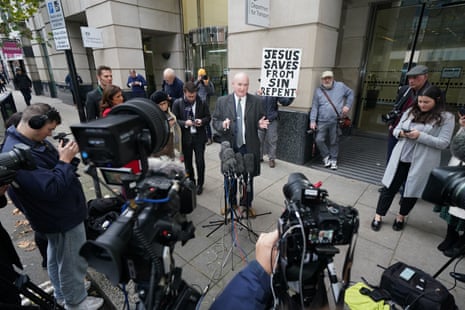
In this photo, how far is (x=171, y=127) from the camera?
3643 millimetres

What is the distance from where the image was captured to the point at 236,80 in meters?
3.33

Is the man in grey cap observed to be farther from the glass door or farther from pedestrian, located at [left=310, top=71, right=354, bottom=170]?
the glass door

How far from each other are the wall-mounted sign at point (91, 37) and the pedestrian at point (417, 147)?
775 cm

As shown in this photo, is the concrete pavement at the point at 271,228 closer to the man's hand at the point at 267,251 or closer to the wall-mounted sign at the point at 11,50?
the man's hand at the point at 267,251

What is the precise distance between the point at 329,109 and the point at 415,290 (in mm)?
3530

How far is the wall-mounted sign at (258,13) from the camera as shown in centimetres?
437

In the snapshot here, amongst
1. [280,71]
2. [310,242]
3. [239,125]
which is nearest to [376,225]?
[239,125]

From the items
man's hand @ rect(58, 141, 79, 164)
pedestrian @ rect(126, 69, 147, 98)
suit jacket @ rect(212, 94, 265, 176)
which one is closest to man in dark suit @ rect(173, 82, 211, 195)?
suit jacket @ rect(212, 94, 265, 176)

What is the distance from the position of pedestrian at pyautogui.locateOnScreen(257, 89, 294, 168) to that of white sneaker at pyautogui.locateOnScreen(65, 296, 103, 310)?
13.0ft

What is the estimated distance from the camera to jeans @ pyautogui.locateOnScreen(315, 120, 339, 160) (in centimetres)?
498

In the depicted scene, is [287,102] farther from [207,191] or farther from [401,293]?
[401,293]

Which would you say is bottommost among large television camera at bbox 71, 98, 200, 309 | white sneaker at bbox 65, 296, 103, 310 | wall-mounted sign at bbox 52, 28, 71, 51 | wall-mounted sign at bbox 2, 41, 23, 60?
white sneaker at bbox 65, 296, 103, 310

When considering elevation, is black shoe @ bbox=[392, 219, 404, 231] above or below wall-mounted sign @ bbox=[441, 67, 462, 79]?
below

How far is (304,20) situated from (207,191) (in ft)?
12.4
